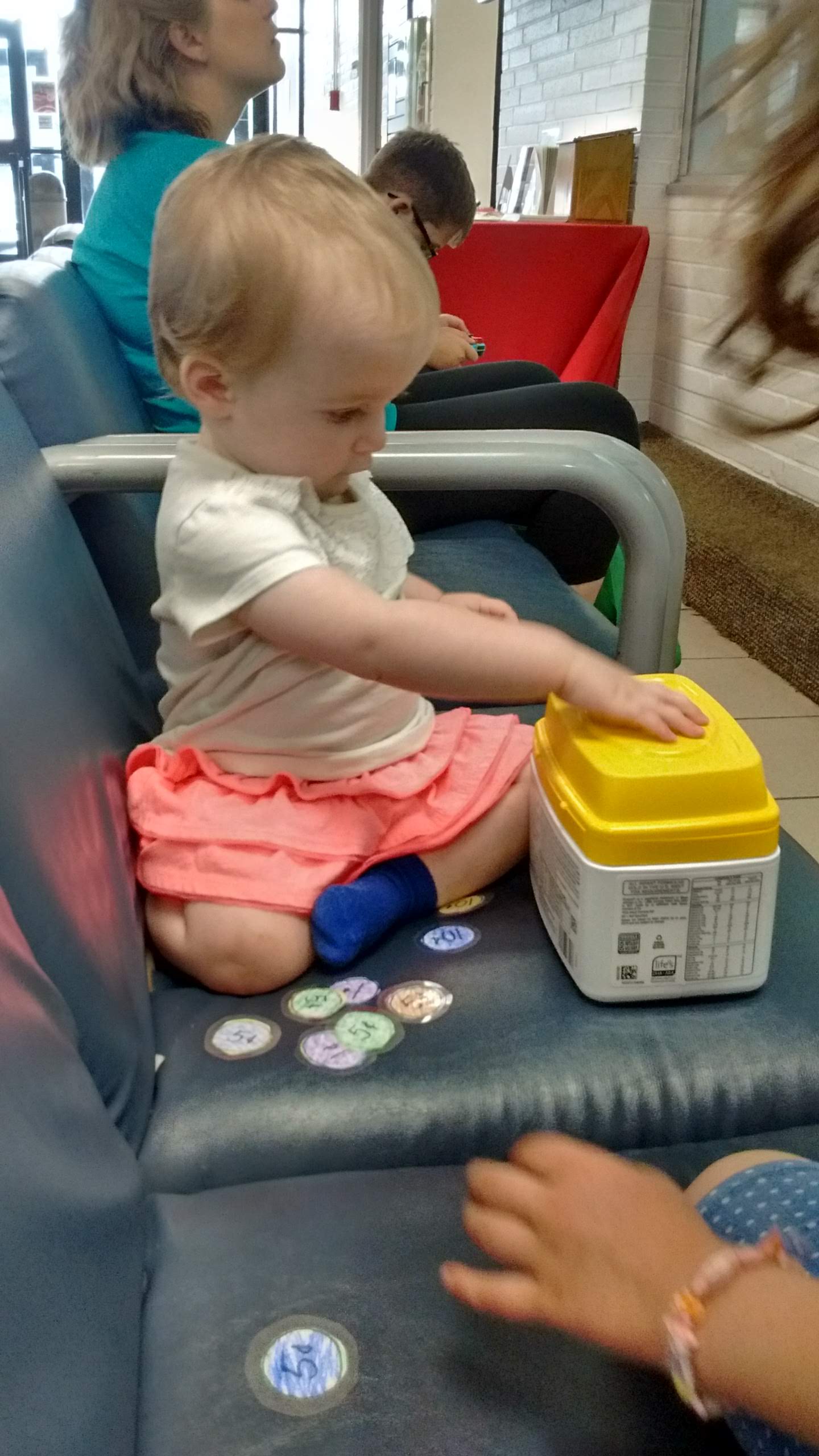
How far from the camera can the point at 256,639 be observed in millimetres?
903

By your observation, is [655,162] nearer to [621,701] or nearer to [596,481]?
[596,481]

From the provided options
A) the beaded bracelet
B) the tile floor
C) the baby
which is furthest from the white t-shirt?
the tile floor

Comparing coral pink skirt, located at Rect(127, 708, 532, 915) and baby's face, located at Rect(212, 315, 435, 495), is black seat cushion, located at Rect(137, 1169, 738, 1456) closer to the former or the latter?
coral pink skirt, located at Rect(127, 708, 532, 915)

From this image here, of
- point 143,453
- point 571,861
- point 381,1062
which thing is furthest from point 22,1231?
point 143,453

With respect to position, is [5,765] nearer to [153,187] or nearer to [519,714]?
[519,714]

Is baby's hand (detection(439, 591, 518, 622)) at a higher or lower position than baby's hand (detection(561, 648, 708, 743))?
lower

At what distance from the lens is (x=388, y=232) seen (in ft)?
2.84

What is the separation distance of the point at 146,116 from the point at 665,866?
1055 millimetres

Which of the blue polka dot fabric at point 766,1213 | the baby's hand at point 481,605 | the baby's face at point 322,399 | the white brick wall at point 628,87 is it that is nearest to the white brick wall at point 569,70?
the white brick wall at point 628,87

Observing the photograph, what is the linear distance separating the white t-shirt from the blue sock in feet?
0.31

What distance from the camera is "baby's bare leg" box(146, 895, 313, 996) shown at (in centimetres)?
82

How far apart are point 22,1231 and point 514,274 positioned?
334 centimetres

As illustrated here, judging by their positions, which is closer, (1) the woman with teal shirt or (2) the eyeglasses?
(1) the woman with teal shirt

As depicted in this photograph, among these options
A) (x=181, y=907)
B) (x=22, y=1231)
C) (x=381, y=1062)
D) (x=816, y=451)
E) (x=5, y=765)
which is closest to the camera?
(x=22, y=1231)
